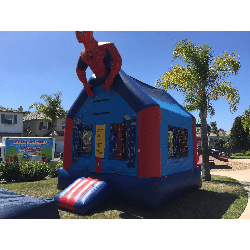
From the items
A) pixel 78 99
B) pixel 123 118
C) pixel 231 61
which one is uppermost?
pixel 231 61

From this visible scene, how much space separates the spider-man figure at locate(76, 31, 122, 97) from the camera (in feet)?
22.7

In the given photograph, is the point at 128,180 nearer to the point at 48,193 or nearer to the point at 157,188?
the point at 157,188

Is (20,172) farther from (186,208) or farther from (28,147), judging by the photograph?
(186,208)

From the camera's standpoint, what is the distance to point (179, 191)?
24.1 ft

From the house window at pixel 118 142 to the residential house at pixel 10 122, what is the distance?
22.8m

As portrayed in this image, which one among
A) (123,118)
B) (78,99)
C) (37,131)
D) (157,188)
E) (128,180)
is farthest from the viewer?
(37,131)

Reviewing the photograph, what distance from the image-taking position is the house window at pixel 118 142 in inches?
288

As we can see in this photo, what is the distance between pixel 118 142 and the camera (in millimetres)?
7410

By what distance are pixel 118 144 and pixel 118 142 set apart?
0.07 metres

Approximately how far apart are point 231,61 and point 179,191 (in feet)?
24.9

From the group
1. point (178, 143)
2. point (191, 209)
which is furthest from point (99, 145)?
point (191, 209)

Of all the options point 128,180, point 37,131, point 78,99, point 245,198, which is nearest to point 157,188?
point 128,180

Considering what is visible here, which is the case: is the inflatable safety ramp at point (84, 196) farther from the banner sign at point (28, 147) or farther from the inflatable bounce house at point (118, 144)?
the banner sign at point (28, 147)

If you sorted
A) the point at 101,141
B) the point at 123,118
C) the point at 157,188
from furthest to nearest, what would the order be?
1. the point at 101,141
2. the point at 123,118
3. the point at 157,188
